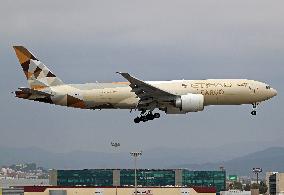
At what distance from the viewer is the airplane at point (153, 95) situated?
113m

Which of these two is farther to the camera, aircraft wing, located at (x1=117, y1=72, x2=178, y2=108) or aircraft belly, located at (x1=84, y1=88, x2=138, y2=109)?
aircraft belly, located at (x1=84, y1=88, x2=138, y2=109)

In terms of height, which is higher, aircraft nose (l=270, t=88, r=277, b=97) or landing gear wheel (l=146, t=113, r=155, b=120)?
aircraft nose (l=270, t=88, r=277, b=97)

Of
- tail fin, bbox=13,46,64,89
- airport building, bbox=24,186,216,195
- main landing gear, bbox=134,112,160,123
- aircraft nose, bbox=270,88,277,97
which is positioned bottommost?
airport building, bbox=24,186,216,195

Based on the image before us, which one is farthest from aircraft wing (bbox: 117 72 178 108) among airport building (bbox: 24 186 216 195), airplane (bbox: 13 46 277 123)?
airport building (bbox: 24 186 216 195)

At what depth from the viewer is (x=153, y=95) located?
369 feet

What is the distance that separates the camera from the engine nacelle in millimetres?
112062

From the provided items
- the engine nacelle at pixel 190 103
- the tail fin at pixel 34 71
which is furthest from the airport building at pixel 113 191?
the engine nacelle at pixel 190 103

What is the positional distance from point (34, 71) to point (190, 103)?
82.6 feet

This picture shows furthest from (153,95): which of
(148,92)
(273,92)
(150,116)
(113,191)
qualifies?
(113,191)

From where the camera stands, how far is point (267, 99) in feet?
392

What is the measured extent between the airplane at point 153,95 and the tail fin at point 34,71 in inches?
47.7

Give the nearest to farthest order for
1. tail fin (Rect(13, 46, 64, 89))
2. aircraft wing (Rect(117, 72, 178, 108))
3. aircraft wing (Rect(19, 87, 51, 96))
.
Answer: aircraft wing (Rect(117, 72, 178, 108)) < aircraft wing (Rect(19, 87, 51, 96)) < tail fin (Rect(13, 46, 64, 89))

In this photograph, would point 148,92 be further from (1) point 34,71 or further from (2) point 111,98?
(1) point 34,71

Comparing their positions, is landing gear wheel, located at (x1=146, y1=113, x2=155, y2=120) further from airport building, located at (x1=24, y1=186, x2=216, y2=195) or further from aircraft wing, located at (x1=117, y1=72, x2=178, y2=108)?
airport building, located at (x1=24, y1=186, x2=216, y2=195)
